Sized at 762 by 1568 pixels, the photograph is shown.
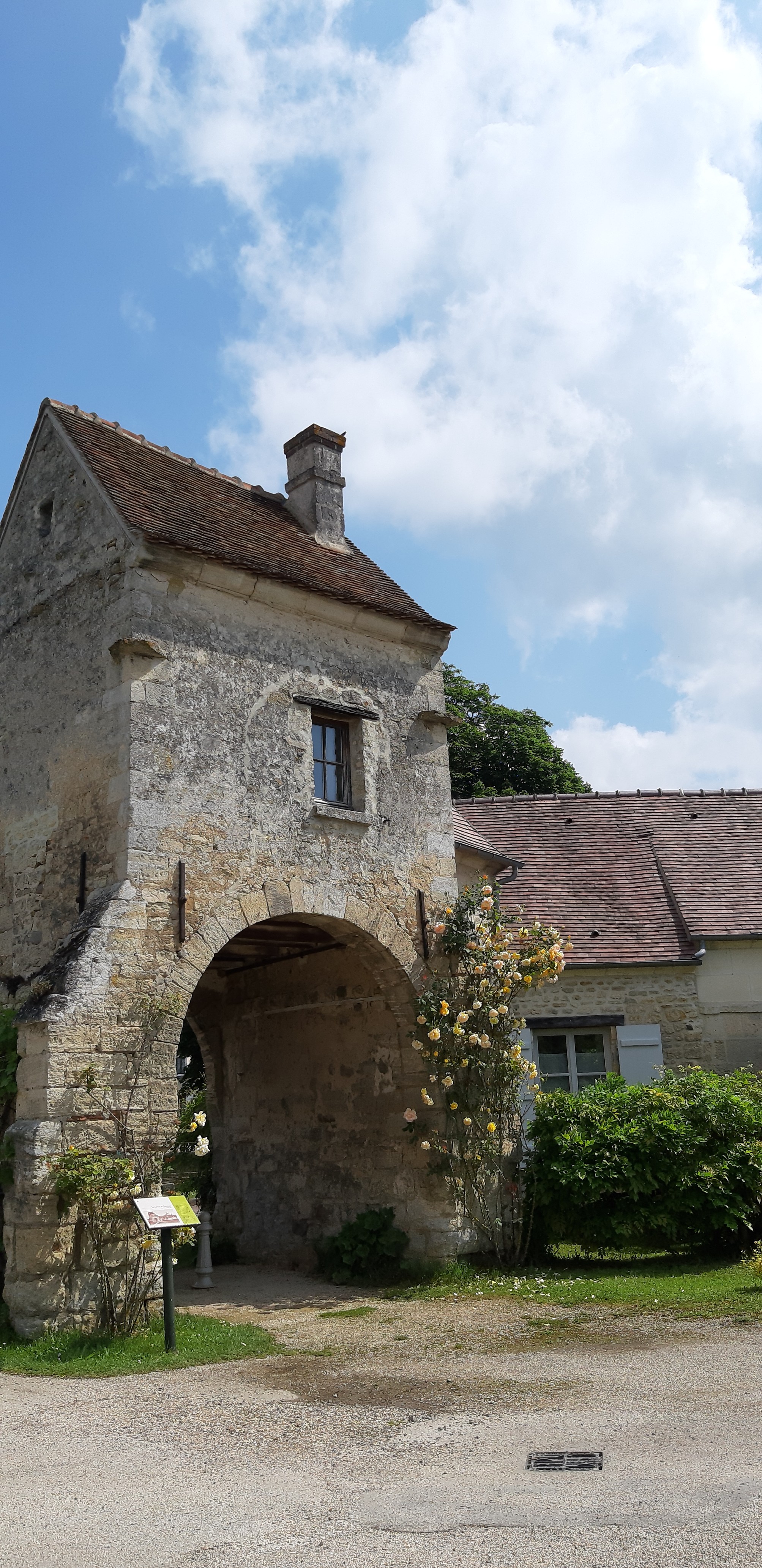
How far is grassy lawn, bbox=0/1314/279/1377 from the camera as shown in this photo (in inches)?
254

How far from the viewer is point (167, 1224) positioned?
6.62 meters

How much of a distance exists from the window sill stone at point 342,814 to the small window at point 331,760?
0.10 meters

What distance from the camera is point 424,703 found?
1059 cm

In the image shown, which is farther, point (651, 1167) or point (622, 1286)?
point (651, 1167)

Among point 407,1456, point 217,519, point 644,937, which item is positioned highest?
point 217,519

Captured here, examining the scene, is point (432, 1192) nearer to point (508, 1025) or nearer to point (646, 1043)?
point (508, 1025)

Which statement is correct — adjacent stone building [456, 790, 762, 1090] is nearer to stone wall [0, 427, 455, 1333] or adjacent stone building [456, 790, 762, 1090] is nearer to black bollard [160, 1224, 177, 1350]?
stone wall [0, 427, 455, 1333]

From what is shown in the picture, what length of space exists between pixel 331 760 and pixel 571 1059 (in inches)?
193

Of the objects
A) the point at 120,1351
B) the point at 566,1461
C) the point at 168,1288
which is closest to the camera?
the point at 566,1461

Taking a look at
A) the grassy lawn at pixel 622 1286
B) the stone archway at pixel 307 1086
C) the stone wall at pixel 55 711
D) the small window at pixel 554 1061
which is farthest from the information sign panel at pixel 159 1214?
the small window at pixel 554 1061

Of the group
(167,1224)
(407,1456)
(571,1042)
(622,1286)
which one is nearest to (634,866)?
(571,1042)

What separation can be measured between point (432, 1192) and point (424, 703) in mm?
4169

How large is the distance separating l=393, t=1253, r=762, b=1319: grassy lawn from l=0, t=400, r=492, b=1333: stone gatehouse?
0.48 m

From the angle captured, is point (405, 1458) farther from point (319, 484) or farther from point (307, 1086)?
point (319, 484)
